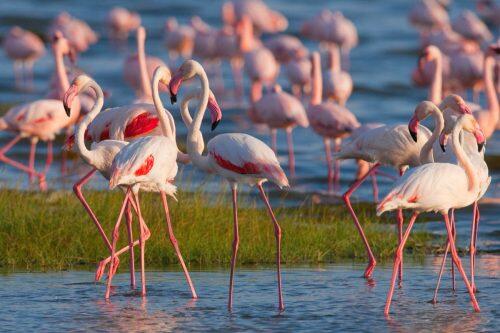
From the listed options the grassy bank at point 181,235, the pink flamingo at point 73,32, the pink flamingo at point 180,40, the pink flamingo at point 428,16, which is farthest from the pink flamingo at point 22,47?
the grassy bank at point 181,235

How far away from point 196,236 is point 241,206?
137cm

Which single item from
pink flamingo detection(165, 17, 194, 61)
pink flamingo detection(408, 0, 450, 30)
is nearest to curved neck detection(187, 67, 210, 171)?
pink flamingo detection(165, 17, 194, 61)

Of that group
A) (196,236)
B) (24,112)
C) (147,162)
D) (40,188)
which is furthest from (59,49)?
(147,162)

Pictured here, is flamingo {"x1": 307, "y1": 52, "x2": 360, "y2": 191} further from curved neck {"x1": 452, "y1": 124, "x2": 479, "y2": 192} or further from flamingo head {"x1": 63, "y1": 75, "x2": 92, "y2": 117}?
curved neck {"x1": 452, "y1": 124, "x2": 479, "y2": 192}

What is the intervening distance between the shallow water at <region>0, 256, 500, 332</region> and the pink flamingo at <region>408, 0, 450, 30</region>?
1614cm

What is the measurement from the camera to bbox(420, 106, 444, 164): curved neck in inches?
323

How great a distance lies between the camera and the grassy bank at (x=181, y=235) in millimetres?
9078

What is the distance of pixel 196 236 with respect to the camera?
9367 millimetres

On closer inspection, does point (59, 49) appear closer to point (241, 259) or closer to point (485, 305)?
point (241, 259)

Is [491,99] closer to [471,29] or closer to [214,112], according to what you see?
[214,112]

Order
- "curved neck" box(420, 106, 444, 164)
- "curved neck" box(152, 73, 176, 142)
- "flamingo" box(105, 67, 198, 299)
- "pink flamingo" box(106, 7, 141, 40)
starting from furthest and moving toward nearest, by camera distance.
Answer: "pink flamingo" box(106, 7, 141, 40) < "curved neck" box(152, 73, 176, 142) < "curved neck" box(420, 106, 444, 164) < "flamingo" box(105, 67, 198, 299)

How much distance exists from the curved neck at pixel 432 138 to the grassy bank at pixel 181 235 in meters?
1.35

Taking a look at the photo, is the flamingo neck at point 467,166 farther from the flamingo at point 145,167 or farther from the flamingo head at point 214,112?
the flamingo at point 145,167

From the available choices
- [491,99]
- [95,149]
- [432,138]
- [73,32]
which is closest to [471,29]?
[73,32]
